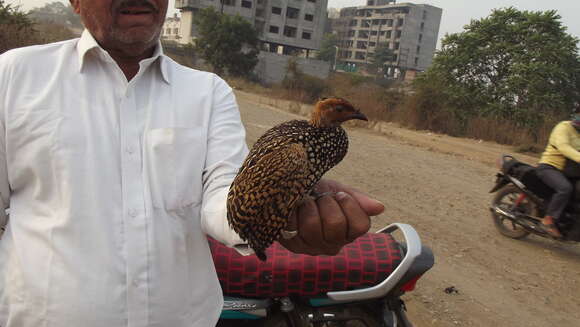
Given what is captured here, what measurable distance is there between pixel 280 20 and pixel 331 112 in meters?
56.7

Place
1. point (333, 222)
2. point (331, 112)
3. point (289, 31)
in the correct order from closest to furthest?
point (333, 222), point (331, 112), point (289, 31)

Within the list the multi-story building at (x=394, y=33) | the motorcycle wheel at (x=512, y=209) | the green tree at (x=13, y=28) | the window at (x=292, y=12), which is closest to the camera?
the motorcycle wheel at (x=512, y=209)

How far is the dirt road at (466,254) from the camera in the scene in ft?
14.7

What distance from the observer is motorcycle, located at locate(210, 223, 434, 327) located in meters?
2.74

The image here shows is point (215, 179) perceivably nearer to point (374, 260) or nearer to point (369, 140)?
point (374, 260)

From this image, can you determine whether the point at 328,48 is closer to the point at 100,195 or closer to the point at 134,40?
the point at 134,40

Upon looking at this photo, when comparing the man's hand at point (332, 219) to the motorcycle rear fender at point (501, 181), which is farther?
the motorcycle rear fender at point (501, 181)

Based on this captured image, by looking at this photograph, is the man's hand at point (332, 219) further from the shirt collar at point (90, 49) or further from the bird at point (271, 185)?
the shirt collar at point (90, 49)

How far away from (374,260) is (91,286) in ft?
6.00

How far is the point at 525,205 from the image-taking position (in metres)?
6.31

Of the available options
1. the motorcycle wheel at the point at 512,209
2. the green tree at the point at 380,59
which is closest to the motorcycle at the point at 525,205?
the motorcycle wheel at the point at 512,209

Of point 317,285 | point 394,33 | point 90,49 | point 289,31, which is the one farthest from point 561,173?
point 394,33

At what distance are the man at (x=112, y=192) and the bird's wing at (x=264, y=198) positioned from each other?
0.06 metres

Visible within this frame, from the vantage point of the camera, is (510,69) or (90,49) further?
(510,69)
